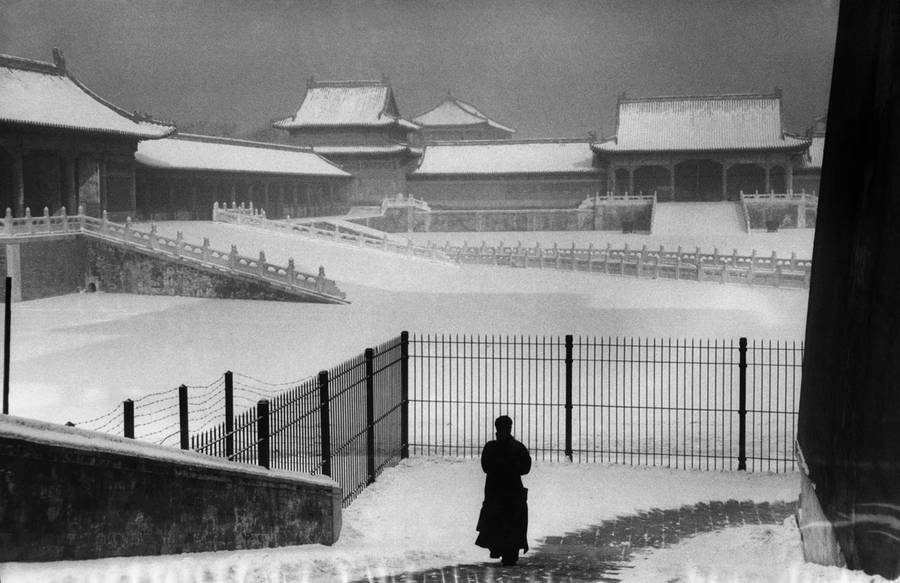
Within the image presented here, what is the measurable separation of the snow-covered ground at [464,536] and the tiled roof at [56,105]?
17392mm

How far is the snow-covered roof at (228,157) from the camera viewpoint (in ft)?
94.0

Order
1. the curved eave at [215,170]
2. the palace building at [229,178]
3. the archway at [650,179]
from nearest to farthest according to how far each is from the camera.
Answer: the curved eave at [215,170] < the palace building at [229,178] < the archway at [650,179]

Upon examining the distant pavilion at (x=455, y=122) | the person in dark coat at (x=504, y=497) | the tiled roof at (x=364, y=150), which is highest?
the distant pavilion at (x=455, y=122)

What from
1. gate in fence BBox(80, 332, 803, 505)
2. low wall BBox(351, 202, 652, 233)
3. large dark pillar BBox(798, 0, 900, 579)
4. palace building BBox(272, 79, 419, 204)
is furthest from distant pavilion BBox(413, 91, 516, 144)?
large dark pillar BBox(798, 0, 900, 579)

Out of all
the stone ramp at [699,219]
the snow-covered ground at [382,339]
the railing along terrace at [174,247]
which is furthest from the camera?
the stone ramp at [699,219]

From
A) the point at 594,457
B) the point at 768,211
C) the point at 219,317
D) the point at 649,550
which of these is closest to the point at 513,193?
the point at 768,211

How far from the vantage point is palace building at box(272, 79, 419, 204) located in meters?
40.7

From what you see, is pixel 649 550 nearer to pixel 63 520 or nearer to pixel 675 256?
pixel 63 520

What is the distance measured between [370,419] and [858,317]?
444cm

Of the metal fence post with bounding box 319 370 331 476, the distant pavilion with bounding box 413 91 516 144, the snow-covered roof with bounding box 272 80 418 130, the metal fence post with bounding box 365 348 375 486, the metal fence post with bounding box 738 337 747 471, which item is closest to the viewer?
the metal fence post with bounding box 319 370 331 476

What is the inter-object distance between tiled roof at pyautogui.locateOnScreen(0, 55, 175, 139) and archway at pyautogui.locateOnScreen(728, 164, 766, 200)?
19.3m

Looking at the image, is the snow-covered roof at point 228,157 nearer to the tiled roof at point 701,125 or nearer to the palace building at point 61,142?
the palace building at point 61,142

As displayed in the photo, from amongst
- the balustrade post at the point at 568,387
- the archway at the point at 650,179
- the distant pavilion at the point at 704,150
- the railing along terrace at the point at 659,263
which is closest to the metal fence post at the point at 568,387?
the balustrade post at the point at 568,387

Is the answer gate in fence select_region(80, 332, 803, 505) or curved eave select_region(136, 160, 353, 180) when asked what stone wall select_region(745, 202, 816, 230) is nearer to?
curved eave select_region(136, 160, 353, 180)
